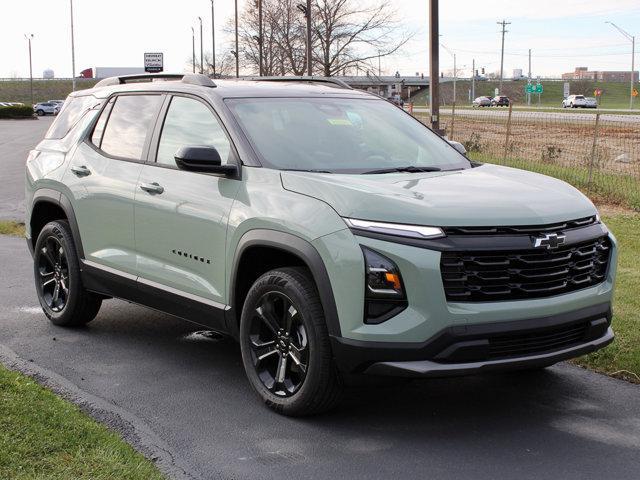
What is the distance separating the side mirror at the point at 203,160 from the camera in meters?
5.04

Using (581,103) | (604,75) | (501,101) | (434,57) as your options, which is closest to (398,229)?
(434,57)

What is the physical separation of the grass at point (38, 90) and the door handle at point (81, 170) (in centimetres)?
13092

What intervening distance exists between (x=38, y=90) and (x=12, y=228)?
137 metres

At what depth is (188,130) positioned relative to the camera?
18.8 ft

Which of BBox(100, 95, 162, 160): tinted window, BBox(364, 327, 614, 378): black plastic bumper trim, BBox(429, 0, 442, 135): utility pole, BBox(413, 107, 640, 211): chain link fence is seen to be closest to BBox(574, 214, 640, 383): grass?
BBox(364, 327, 614, 378): black plastic bumper trim

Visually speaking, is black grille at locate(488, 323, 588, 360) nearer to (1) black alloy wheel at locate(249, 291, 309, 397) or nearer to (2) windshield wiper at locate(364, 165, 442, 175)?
(1) black alloy wheel at locate(249, 291, 309, 397)

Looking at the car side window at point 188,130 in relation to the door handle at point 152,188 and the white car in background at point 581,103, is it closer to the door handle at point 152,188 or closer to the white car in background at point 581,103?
the door handle at point 152,188

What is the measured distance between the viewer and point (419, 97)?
144 metres

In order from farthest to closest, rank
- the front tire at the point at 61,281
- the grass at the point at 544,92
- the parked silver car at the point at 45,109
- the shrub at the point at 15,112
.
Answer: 1. the grass at the point at 544,92
2. the parked silver car at the point at 45,109
3. the shrub at the point at 15,112
4. the front tire at the point at 61,281

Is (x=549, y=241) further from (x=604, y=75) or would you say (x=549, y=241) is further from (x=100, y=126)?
(x=604, y=75)

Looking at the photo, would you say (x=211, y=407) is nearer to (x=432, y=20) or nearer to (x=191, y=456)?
(x=191, y=456)

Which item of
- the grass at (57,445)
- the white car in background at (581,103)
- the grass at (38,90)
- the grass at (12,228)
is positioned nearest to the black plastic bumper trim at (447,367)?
the grass at (57,445)

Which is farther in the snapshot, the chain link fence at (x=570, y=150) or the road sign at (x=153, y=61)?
the road sign at (x=153, y=61)

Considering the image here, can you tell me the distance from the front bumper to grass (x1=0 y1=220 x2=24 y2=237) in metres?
8.88
